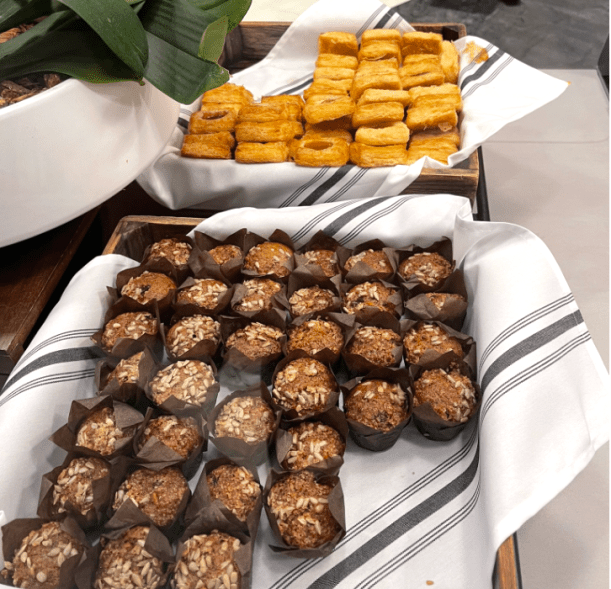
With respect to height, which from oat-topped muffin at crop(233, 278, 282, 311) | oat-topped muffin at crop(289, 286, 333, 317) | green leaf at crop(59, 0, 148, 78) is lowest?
oat-topped muffin at crop(289, 286, 333, 317)

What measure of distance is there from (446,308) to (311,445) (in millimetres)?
446

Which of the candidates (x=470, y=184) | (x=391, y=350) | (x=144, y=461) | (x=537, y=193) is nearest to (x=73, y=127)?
(x=144, y=461)

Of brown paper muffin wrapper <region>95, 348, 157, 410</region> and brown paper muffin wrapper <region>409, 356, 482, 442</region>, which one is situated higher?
brown paper muffin wrapper <region>95, 348, 157, 410</region>

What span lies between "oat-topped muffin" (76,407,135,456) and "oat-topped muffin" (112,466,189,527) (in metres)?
0.08

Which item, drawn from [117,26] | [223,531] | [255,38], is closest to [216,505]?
[223,531]

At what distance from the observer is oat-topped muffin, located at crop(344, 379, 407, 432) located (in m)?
1.13

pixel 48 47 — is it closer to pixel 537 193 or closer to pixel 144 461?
pixel 144 461

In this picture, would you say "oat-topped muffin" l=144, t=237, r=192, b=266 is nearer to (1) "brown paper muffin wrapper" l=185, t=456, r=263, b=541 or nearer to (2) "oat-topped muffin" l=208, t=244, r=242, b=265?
(2) "oat-topped muffin" l=208, t=244, r=242, b=265

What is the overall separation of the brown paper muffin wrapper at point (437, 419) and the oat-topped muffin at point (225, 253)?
56 centimetres

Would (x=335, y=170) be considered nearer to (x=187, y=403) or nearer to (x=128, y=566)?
(x=187, y=403)

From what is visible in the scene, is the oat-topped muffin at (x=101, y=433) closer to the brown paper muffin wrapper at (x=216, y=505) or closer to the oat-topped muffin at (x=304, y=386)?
the brown paper muffin wrapper at (x=216, y=505)

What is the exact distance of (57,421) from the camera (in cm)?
119

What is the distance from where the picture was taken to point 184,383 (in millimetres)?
1189

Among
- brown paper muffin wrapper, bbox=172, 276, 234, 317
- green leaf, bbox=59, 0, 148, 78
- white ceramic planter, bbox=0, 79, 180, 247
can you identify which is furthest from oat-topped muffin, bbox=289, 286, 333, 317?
green leaf, bbox=59, 0, 148, 78
